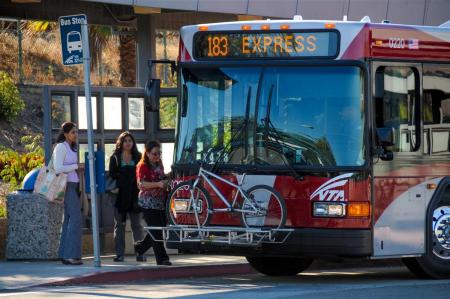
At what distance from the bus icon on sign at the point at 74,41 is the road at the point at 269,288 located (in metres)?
3.02

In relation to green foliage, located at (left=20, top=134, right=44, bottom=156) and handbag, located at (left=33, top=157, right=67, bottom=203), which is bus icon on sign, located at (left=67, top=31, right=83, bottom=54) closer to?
handbag, located at (left=33, top=157, right=67, bottom=203)

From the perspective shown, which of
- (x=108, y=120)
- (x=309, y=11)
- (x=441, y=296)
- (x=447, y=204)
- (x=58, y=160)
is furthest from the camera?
(x=309, y=11)

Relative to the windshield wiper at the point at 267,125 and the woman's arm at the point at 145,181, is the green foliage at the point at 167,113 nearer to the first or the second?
the woman's arm at the point at 145,181

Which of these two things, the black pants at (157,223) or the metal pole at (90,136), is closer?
the metal pole at (90,136)

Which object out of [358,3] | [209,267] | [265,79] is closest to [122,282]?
[209,267]

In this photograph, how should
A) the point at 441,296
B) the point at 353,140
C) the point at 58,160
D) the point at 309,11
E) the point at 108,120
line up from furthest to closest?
the point at 309,11 < the point at 108,120 < the point at 58,160 < the point at 353,140 < the point at 441,296

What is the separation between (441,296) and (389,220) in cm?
149

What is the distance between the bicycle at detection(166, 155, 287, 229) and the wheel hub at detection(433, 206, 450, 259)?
2.13 metres

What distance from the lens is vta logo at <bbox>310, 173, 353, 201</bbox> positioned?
12266 millimetres

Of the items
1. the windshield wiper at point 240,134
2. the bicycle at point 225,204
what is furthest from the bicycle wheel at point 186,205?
the windshield wiper at point 240,134

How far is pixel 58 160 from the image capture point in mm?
14445

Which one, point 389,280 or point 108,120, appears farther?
point 108,120

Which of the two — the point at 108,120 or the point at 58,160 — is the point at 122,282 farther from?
the point at 108,120

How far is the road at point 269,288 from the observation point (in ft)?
38.0
